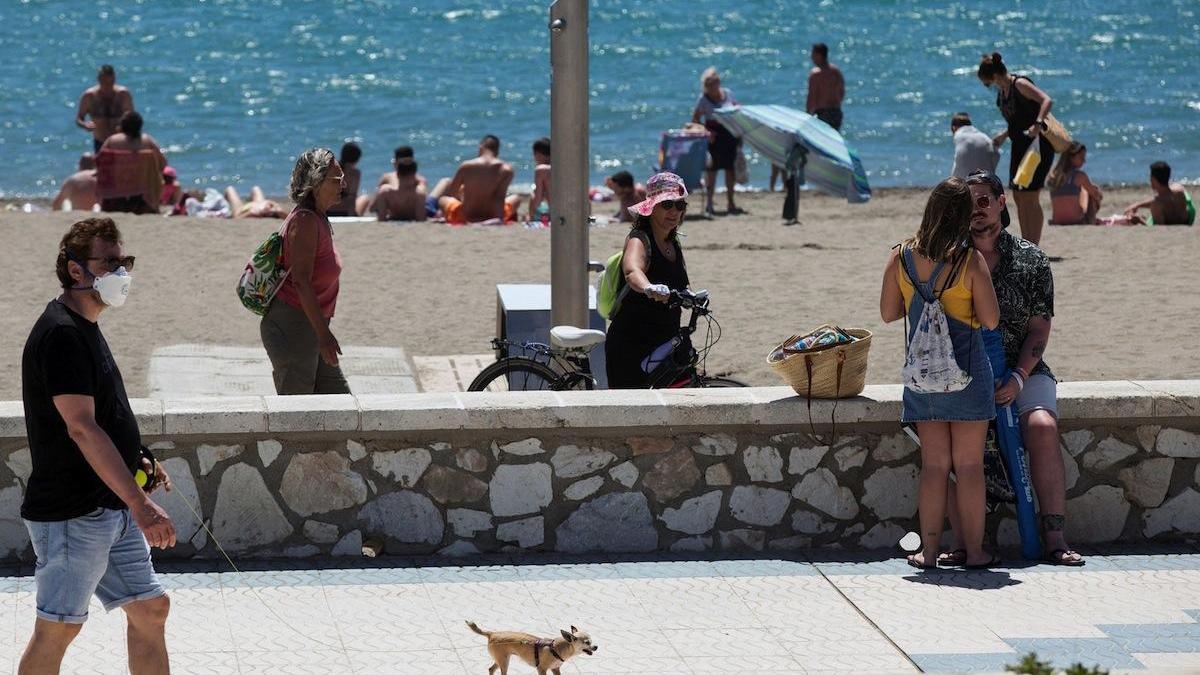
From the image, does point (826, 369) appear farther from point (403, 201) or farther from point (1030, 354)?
point (403, 201)

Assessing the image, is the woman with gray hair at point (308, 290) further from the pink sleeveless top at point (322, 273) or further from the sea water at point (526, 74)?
the sea water at point (526, 74)

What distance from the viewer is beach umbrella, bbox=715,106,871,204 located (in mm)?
17438

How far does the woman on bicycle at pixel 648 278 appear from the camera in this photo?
7289 millimetres

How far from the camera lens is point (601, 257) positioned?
1471 centimetres

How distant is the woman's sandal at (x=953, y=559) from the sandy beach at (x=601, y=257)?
351 cm

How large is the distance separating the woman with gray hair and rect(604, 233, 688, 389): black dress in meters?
1.25

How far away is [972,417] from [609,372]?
6.19 ft

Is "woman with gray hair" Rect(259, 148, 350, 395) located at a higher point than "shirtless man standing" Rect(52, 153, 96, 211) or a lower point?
higher

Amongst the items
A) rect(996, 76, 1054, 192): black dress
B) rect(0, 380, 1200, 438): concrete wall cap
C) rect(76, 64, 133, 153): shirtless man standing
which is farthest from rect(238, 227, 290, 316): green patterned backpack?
rect(76, 64, 133, 153): shirtless man standing

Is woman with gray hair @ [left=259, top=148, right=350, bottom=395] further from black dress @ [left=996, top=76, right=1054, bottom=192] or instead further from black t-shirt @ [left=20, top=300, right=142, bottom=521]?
black dress @ [left=996, top=76, right=1054, bottom=192]

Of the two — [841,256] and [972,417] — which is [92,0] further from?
[972,417]

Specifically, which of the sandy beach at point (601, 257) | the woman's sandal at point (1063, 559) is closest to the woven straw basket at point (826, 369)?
the woman's sandal at point (1063, 559)

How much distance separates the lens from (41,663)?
450cm

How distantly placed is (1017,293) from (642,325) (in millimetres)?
1724
